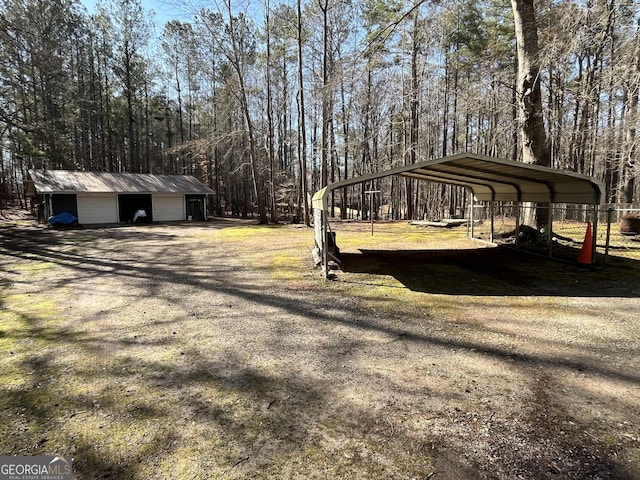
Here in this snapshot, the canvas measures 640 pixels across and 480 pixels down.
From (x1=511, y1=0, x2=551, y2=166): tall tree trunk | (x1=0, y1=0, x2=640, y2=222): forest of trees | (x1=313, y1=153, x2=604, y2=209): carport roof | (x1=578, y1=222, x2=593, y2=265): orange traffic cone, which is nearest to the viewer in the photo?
(x1=313, y1=153, x2=604, y2=209): carport roof

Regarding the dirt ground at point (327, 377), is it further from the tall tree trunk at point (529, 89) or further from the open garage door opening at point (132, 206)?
the open garage door opening at point (132, 206)

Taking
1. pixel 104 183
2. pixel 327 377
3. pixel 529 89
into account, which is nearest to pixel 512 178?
pixel 529 89

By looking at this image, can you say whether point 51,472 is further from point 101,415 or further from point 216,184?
point 216,184

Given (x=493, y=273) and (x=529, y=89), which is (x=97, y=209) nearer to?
(x=493, y=273)

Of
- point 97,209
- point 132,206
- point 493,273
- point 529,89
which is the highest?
point 529,89

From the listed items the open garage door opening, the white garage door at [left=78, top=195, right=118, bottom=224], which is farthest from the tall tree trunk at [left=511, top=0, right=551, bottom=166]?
the white garage door at [left=78, top=195, right=118, bottom=224]

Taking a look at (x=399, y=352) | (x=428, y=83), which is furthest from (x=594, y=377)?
(x=428, y=83)

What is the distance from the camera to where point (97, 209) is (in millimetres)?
21188

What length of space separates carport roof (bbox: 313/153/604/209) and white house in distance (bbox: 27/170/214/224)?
17694 mm

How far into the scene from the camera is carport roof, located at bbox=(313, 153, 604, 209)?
6609mm

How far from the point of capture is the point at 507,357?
342cm

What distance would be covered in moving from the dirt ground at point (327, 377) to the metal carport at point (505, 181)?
168cm

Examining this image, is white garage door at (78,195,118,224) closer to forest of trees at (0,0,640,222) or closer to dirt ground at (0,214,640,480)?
forest of trees at (0,0,640,222)

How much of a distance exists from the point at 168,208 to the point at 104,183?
12.9ft
